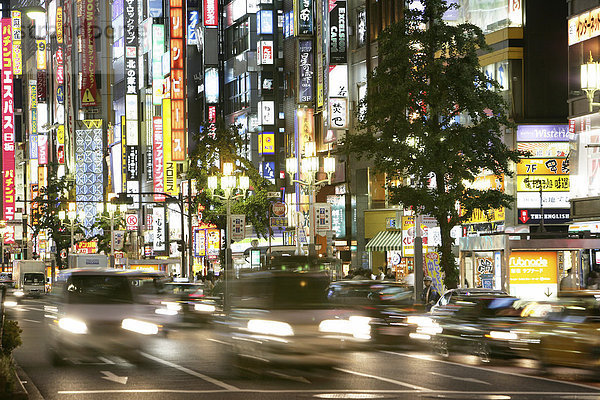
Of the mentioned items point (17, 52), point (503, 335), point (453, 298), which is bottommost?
point (503, 335)

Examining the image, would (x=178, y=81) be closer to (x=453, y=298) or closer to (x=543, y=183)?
(x=543, y=183)

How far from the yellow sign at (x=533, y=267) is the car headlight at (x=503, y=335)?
18354 millimetres

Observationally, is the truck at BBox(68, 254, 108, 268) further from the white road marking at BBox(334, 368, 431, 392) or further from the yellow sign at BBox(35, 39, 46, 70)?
the yellow sign at BBox(35, 39, 46, 70)

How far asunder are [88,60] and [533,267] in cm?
9936

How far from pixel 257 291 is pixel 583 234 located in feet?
85.8

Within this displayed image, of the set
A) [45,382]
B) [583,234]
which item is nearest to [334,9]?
[583,234]

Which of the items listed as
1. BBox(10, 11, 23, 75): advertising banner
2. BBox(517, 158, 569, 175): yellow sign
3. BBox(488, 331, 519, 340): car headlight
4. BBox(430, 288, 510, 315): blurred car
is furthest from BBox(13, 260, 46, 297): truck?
BBox(10, 11, 23, 75): advertising banner

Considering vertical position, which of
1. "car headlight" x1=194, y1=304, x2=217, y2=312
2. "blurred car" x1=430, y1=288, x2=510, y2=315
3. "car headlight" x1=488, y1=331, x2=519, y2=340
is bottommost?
"car headlight" x1=194, y1=304, x2=217, y2=312

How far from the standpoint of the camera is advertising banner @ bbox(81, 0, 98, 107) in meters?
130

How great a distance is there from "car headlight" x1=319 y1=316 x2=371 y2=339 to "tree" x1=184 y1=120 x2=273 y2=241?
131 feet

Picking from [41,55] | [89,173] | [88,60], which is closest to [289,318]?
[89,173]

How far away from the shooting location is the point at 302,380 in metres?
19.9

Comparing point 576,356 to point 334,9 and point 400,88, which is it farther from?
point 334,9

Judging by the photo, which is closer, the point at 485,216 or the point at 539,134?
the point at 539,134
